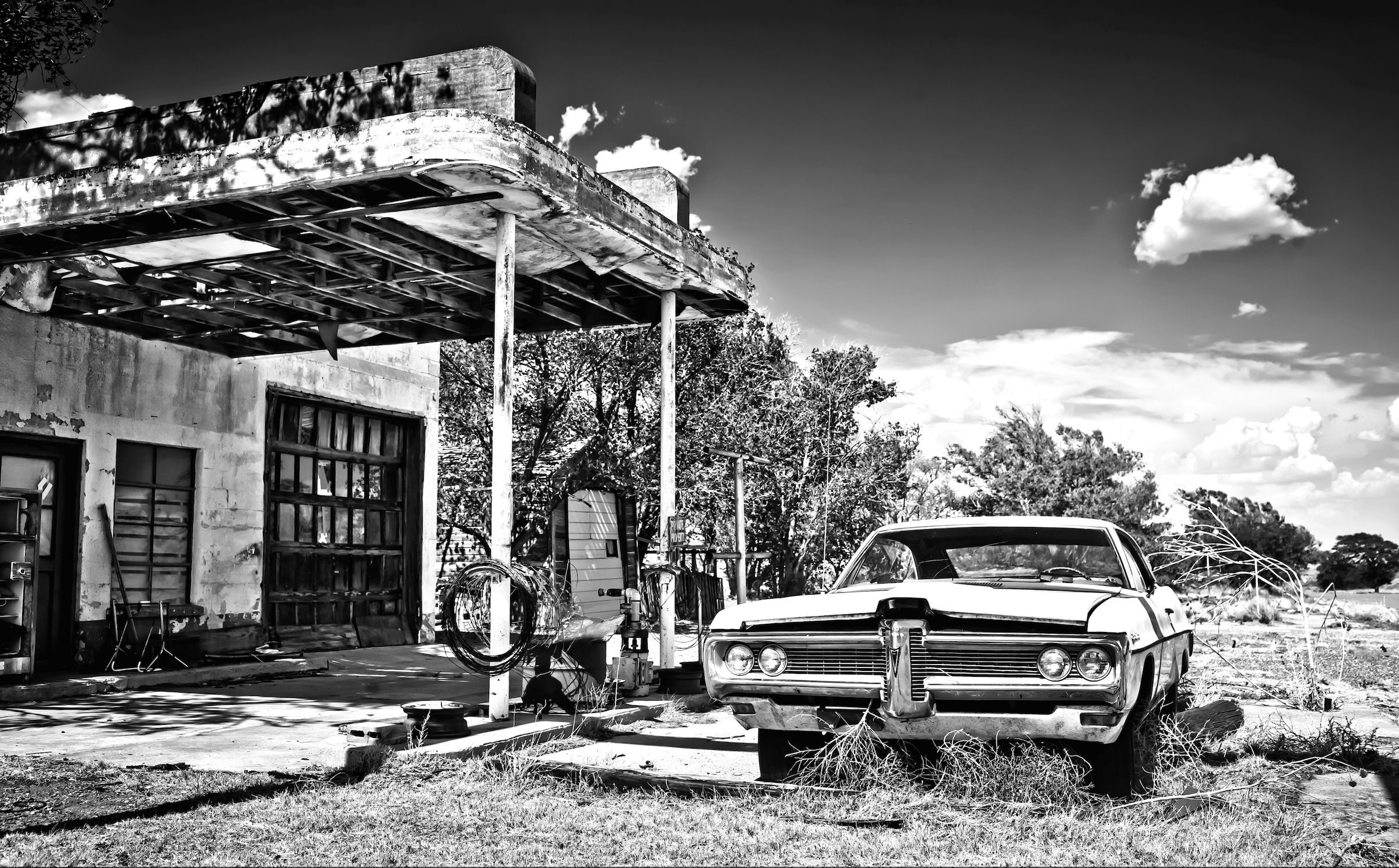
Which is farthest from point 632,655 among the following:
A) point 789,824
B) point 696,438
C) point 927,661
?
point 696,438

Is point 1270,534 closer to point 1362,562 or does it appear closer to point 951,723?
point 1362,562

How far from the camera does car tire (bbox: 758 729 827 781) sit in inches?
231

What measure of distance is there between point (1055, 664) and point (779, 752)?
1.55 m

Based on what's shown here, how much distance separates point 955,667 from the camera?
17.3ft

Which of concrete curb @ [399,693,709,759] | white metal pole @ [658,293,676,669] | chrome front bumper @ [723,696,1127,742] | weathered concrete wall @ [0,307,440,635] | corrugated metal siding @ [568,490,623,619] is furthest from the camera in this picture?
corrugated metal siding @ [568,490,623,619]

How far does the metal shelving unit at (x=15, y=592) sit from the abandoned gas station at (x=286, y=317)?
0.03 m

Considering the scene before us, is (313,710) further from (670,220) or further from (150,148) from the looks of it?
(670,220)

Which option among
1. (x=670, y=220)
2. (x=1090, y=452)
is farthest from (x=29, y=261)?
(x=1090, y=452)

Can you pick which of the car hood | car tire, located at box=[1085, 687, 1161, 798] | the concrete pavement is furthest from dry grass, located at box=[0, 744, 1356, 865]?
the concrete pavement

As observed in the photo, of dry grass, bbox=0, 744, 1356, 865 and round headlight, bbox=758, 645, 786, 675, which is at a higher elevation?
round headlight, bbox=758, 645, 786, 675

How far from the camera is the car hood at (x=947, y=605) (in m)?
5.20

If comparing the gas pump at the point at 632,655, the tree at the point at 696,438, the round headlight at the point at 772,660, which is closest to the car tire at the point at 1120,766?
the round headlight at the point at 772,660

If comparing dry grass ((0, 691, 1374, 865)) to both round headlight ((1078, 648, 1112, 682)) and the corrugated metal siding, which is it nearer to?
round headlight ((1078, 648, 1112, 682))

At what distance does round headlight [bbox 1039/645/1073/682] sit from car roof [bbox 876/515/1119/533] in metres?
1.72
